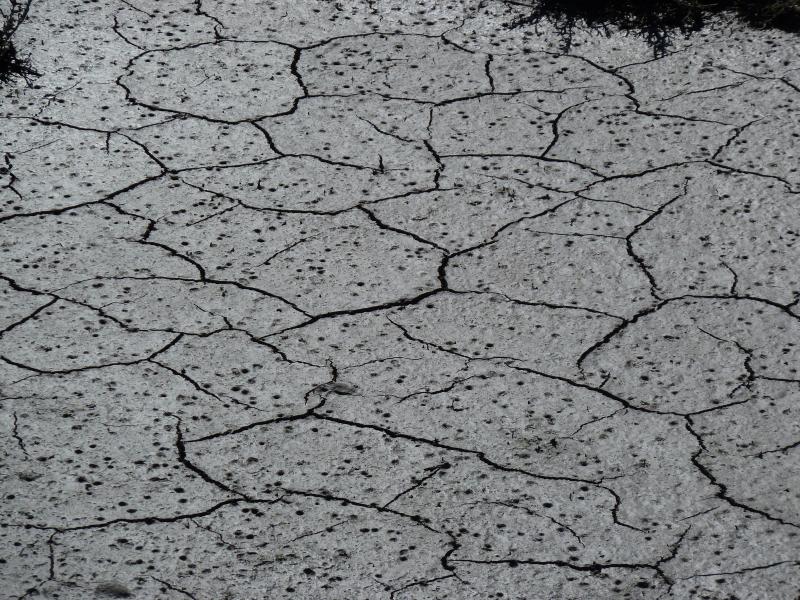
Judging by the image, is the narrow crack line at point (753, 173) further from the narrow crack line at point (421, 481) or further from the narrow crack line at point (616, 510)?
the narrow crack line at point (421, 481)

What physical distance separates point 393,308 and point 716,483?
3.50ft

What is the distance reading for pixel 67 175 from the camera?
3.93 metres

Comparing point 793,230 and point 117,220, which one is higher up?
point 793,230

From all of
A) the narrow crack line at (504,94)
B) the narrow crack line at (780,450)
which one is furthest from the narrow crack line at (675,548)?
the narrow crack line at (504,94)

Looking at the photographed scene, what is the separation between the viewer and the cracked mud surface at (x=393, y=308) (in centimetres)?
265

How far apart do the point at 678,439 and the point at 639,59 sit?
2125mm

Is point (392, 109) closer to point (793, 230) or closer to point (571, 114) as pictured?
point (571, 114)

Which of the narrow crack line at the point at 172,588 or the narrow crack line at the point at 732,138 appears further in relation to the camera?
the narrow crack line at the point at 732,138

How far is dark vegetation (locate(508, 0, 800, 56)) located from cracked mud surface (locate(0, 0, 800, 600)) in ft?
0.31

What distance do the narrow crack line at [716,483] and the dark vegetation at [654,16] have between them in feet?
7.09

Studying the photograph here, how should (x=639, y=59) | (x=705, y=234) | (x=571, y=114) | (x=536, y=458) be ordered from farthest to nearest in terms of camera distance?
(x=639, y=59) < (x=571, y=114) < (x=705, y=234) < (x=536, y=458)

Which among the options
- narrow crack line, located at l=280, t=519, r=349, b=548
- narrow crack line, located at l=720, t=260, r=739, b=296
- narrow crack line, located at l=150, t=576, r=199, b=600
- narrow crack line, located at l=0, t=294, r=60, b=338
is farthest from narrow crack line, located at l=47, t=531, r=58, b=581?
narrow crack line, located at l=720, t=260, r=739, b=296

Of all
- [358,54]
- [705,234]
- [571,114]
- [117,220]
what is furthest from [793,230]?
[117,220]

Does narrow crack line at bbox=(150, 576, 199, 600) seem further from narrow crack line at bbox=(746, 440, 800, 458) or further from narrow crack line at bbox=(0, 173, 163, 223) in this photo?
narrow crack line at bbox=(0, 173, 163, 223)
